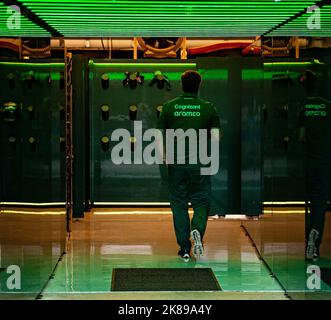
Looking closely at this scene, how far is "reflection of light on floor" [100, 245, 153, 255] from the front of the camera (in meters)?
8.97

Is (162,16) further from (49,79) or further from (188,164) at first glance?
(188,164)

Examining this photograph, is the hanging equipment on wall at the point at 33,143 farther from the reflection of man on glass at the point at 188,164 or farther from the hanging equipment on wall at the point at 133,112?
the hanging equipment on wall at the point at 133,112

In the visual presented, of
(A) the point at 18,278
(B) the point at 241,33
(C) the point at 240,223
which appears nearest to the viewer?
(A) the point at 18,278

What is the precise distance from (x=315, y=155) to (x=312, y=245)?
818 millimetres

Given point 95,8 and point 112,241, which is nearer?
point 95,8

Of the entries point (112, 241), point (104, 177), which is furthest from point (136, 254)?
point (104, 177)

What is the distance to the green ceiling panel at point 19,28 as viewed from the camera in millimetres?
6348

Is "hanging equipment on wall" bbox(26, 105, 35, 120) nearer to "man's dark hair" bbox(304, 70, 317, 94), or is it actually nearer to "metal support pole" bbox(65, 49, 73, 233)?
"metal support pole" bbox(65, 49, 73, 233)

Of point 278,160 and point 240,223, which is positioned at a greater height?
point 278,160

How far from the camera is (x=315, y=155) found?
693 centimetres

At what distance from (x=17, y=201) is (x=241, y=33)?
2895mm

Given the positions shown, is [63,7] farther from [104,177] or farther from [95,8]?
[104,177]

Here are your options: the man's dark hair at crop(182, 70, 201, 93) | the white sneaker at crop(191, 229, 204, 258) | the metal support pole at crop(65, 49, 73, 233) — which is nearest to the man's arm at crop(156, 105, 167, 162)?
the man's dark hair at crop(182, 70, 201, 93)

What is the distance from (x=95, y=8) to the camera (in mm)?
6211
